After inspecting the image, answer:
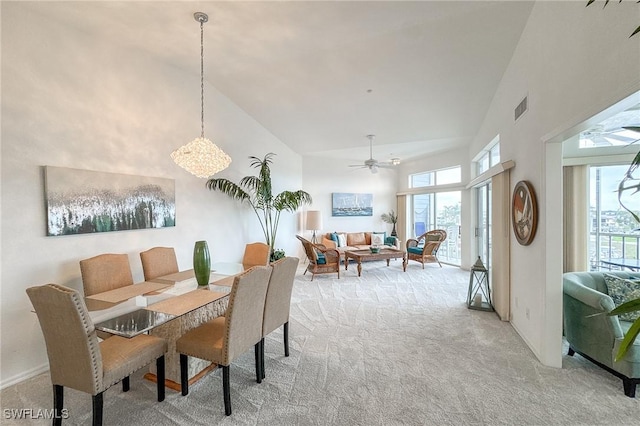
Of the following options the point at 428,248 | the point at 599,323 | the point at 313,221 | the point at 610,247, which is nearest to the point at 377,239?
the point at 428,248

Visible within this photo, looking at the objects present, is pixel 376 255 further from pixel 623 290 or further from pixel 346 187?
pixel 623 290

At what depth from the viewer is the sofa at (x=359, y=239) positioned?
810 centimetres

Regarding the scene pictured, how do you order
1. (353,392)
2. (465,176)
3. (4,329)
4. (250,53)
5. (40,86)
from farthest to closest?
(465,176)
(250,53)
(40,86)
(4,329)
(353,392)

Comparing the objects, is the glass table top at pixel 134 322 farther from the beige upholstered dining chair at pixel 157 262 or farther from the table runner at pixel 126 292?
the beige upholstered dining chair at pixel 157 262

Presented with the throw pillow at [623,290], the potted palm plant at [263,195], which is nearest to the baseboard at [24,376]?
the potted palm plant at [263,195]

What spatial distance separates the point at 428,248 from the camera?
285 inches

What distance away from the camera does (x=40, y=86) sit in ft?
9.17

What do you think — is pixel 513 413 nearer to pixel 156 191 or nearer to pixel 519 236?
pixel 519 236

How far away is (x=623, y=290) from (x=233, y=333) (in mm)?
3691

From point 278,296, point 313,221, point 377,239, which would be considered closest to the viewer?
point 278,296

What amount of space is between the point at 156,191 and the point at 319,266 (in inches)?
141

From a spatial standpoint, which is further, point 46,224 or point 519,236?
point 519,236

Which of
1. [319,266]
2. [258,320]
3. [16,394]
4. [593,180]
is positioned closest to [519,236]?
[593,180]

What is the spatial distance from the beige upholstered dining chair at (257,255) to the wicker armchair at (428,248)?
Result: 15.1 ft
